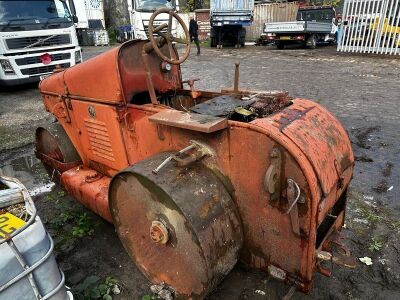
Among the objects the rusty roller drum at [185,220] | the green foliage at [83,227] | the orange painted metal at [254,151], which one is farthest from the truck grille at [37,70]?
the rusty roller drum at [185,220]

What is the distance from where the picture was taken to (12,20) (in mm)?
8406

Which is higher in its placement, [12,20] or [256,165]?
[12,20]

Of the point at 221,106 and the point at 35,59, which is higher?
the point at 221,106

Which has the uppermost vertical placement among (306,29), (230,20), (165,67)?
(165,67)

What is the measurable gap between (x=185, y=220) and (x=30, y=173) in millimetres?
3664

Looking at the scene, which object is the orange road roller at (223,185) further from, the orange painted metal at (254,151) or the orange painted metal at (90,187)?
the orange painted metal at (90,187)

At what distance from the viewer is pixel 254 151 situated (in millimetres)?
2014

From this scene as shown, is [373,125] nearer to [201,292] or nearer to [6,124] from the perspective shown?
[201,292]

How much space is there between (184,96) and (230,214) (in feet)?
5.39

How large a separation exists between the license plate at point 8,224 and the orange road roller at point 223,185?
693 millimetres

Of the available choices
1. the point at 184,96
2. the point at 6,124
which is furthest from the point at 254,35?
the point at 184,96

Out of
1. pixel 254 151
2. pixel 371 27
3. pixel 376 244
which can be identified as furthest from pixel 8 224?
pixel 371 27

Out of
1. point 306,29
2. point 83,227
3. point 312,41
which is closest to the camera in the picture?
point 83,227

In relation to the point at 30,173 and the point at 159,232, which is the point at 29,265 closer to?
the point at 159,232
